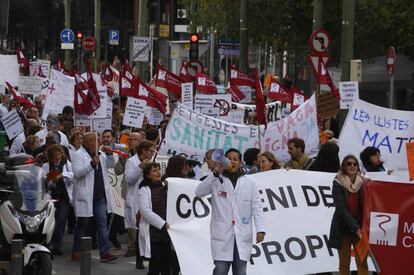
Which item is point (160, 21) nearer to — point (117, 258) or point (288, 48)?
point (288, 48)

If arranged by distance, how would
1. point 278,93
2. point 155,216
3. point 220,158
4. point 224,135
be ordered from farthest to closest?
point 278,93 < point 224,135 < point 155,216 < point 220,158

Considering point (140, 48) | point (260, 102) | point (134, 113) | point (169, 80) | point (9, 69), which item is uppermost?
point (260, 102)

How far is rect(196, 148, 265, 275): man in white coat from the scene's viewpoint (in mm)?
11430

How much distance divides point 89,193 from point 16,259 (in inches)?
160

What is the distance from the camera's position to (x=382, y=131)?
15.4 metres

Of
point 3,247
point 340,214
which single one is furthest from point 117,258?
point 340,214

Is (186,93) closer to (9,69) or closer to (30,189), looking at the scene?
(30,189)

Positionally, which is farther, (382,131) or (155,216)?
(382,131)

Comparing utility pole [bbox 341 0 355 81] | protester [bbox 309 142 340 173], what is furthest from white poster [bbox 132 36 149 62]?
protester [bbox 309 142 340 173]

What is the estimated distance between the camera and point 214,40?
56344 mm

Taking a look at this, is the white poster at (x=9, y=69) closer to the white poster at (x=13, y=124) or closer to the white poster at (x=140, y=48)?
the white poster at (x=140, y=48)

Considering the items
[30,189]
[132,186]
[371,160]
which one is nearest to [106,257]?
[132,186]

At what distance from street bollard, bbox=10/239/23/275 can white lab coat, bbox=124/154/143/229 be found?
3297mm

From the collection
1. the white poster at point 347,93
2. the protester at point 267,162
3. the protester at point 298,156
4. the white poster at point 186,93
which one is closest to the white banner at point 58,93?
the white poster at point 186,93
